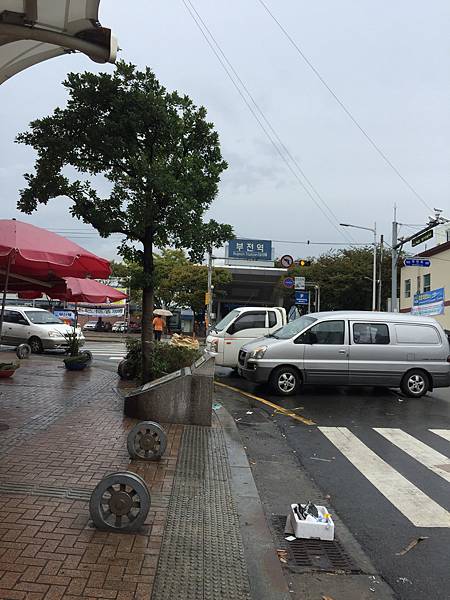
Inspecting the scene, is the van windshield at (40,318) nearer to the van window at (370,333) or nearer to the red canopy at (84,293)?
the red canopy at (84,293)

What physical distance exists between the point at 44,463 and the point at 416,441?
5284mm

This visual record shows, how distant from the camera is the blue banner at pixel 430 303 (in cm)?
3216

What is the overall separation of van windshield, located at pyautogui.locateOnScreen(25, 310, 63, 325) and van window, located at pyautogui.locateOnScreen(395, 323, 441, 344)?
44.3 ft

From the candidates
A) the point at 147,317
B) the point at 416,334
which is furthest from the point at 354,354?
the point at 147,317

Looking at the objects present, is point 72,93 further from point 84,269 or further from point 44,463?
point 44,463

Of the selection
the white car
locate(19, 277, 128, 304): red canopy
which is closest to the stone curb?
locate(19, 277, 128, 304): red canopy

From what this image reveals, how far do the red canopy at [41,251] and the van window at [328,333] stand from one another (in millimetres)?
4881

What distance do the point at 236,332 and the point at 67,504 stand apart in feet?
34.7

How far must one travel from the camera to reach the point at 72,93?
9.39 metres

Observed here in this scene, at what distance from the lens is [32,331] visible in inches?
781

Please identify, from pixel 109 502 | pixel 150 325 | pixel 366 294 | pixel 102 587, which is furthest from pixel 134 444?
pixel 366 294

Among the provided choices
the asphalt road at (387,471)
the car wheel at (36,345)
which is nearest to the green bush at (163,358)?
the asphalt road at (387,471)

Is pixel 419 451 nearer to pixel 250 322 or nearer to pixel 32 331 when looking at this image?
pixel 250 322

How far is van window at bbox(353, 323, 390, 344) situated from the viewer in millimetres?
11938
